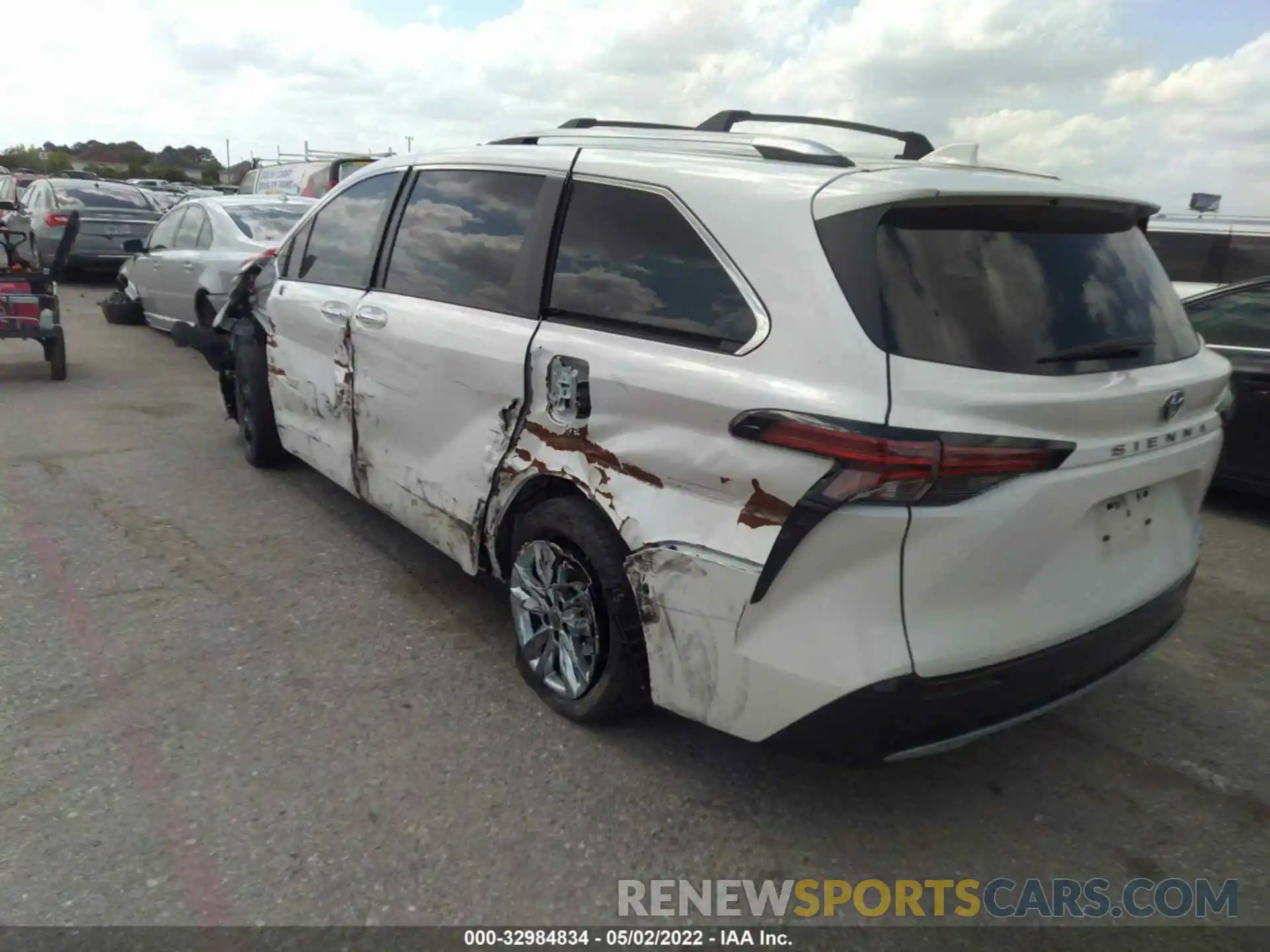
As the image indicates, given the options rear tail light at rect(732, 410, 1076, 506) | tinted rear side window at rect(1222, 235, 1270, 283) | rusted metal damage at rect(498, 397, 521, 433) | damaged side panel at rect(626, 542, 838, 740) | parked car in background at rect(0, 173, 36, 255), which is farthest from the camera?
tinted rear side window at rect(1222, 235, 1270, 283)

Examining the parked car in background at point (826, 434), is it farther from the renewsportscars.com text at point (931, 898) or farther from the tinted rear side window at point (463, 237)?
the renewsportscars.com text at point (931, 898)

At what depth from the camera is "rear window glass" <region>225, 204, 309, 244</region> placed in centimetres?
918

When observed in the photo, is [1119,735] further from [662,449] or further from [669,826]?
[662,449]

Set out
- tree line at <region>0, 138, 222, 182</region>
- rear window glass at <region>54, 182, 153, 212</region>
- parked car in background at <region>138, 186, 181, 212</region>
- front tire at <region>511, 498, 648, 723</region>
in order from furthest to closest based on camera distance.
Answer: tree line at <region>0, 138, 222, 182</region> → parked car in background at <region>138, 186, 181, 212</region> → rear window glass at <region>54, 182, 153, 212</region> → front tire at <region>511, 498, 648, 723</region>

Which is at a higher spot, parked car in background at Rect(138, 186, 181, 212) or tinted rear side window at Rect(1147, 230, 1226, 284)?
parked car in background at Rect(138, 186, 181, 212)

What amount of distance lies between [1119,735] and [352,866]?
8.45ft

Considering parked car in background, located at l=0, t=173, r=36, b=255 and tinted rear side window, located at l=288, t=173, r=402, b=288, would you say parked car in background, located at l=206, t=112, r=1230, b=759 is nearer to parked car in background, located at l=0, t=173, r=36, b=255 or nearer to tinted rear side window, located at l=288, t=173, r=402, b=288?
tinted rear side window, located at l=288, t=173, r=402, b=288


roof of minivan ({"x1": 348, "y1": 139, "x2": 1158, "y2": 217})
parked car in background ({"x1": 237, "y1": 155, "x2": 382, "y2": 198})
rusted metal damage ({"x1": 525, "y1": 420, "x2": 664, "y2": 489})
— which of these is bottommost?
rusted metal damage ({"x1": 525, "y1": 420, "x2": 664, "y2": 489})

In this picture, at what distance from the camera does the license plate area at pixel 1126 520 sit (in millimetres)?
2639

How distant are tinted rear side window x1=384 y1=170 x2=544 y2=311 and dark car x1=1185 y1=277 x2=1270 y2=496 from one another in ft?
13.7

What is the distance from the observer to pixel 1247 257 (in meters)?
9.91

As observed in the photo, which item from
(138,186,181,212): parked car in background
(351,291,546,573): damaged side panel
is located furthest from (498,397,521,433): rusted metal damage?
(138,186,181,212): parked car in background

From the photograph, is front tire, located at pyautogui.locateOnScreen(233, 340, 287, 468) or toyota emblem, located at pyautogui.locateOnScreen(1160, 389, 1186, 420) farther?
front tire, located at pyautogui.locateOnScreen(233, 340, 287, 468)

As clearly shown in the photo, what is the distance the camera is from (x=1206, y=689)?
3.75 m
